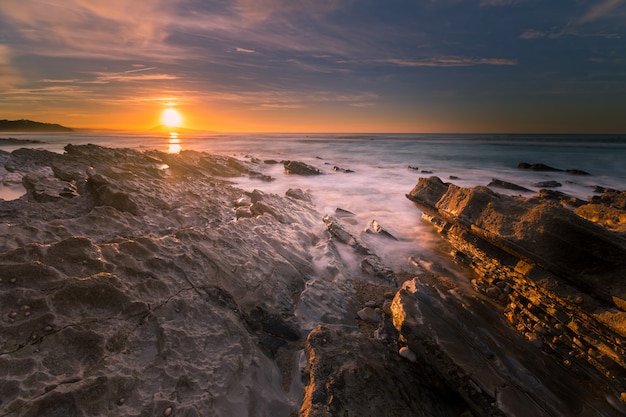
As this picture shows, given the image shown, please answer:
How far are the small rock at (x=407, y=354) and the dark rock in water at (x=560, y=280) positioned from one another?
788 millimetres

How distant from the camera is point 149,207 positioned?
672 cm

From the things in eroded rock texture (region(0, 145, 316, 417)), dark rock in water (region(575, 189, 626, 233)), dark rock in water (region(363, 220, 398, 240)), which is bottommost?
dark rock in water (region(363, 220, 398, 240))

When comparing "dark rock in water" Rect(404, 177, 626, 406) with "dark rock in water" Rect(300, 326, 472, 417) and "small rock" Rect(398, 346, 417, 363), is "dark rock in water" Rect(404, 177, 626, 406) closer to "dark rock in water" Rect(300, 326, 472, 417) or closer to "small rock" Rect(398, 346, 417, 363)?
"small rock" Rect(398, 346, 417, 363)

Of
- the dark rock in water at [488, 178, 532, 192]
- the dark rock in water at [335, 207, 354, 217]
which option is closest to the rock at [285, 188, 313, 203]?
the dark rock in water at [335, 207, 354, 217]

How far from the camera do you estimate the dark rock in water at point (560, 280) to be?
3.79 metres

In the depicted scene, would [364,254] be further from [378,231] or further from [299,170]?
[299,170]

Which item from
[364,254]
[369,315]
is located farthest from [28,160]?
[369,315]

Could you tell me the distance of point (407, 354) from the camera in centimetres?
353

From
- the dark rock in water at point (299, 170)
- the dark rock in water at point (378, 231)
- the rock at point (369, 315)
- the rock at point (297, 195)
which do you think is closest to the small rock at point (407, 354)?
the rock at point (369, 315)

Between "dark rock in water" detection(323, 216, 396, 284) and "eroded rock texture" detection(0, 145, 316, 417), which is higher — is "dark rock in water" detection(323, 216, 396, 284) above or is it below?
→ below

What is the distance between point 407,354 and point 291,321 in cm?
170

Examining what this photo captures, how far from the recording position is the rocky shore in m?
2.72

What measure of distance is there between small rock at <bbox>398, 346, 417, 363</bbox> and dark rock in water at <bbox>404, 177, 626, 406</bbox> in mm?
788

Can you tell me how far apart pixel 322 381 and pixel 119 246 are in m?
3.33
